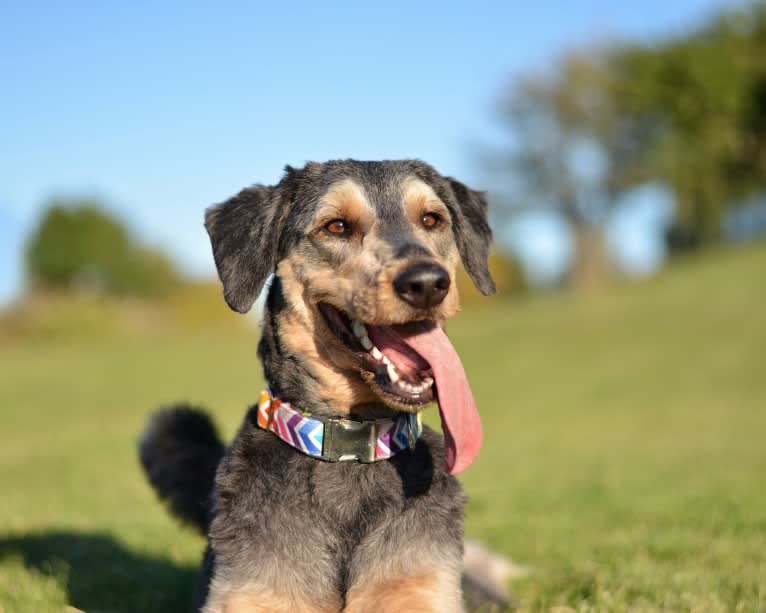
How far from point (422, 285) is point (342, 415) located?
101cm

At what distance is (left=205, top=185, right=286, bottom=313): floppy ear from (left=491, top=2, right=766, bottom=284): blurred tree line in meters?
51.2

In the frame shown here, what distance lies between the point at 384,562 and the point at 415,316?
132cm

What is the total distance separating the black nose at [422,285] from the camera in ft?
14.8

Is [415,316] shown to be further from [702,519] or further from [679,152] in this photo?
[679,152]

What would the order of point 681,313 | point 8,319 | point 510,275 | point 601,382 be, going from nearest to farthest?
point 601,382, point 681,313, point 8,319, point 510,275

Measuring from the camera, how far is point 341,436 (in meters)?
4.74

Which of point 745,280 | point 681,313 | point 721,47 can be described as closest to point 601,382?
point 681,313

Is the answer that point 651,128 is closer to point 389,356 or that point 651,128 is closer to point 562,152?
point 562,152

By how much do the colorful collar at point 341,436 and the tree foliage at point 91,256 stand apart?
9256 centimetres

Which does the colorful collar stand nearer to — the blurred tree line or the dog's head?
the dog's head

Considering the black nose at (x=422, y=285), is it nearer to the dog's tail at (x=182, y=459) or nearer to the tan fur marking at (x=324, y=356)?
the tan fur marking at (x=324, y=356)

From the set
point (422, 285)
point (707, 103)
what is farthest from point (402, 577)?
point (707, 103)

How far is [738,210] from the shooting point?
64.1 meters

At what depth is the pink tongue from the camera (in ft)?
15.0
